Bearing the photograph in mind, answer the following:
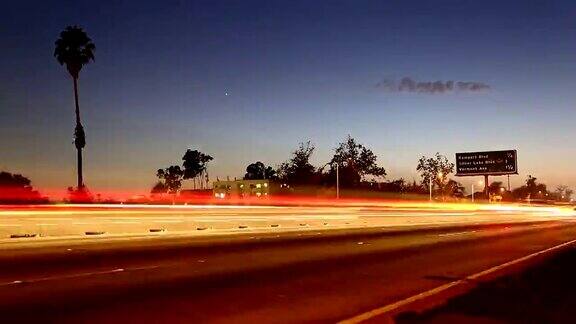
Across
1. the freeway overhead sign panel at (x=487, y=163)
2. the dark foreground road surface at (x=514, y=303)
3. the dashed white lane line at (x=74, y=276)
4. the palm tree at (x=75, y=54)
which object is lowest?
the dark foreground road surface at (x=514, y=303)

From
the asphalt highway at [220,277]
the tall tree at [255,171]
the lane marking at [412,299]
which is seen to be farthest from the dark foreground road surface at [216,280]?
the tall tree at [255,171]

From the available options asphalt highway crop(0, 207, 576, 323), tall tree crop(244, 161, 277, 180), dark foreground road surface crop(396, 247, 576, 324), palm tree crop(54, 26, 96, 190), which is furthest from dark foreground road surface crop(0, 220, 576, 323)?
tall tree crop(244, 161, 277, 180)

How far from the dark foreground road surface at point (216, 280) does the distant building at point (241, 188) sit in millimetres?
78001

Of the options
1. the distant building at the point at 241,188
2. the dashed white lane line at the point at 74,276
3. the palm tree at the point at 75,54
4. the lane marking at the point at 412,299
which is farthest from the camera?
the distant building at the point at 241,188

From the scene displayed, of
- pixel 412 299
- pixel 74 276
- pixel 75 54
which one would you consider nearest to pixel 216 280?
pixel 74 276

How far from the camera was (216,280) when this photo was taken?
14.5 metres

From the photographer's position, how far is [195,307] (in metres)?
11.0

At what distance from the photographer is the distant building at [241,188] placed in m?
106

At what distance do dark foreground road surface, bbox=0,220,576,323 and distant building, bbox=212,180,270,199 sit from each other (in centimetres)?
7800

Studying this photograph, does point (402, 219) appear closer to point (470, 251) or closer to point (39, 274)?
point (470, 251)

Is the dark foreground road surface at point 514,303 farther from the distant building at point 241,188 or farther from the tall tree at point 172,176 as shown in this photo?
the tall tree at point 172,176

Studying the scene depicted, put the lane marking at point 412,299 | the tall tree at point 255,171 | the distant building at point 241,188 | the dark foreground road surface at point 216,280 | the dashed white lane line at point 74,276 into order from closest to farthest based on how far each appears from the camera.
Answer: the lane marking at point 412,299, the dark foreground road surface at point 216,280, the dashed white lane line at point 74,276, the distant building at point 241,188, the tall tree at point 255,171

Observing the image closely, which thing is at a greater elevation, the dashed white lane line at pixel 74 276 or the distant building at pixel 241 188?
the distant building at pixel 241 188

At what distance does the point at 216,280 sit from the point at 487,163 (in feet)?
217
